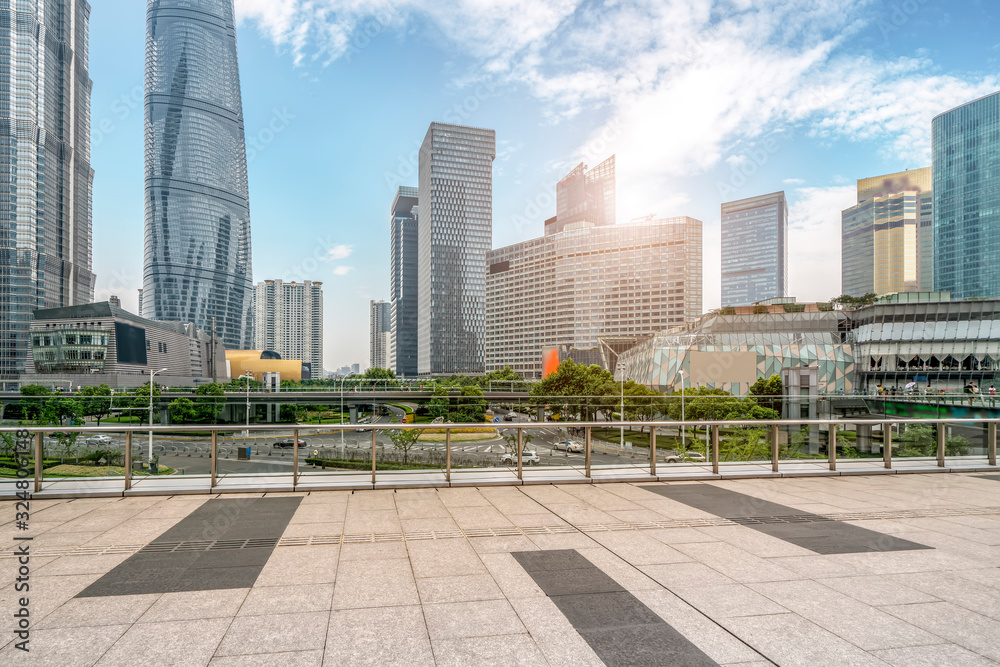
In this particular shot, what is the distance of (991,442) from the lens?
491 inches

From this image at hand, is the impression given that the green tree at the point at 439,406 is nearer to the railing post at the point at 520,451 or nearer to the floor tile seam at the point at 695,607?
the railing post at the point at 520,451

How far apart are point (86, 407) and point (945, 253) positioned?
7714 inches

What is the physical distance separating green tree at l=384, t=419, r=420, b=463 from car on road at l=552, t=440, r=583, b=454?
2.57 m

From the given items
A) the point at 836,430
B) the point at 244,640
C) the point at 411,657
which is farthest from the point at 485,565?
the point at 836,430

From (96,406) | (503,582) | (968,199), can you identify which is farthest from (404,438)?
(968,199)

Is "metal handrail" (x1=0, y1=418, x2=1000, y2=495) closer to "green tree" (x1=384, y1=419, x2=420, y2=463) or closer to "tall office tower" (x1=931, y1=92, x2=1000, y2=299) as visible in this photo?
"green tree" (x1=384, y1=419, x2=420, y2=463)

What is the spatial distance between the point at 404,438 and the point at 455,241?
182m

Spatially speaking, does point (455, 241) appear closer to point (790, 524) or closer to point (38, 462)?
point (38, 462)

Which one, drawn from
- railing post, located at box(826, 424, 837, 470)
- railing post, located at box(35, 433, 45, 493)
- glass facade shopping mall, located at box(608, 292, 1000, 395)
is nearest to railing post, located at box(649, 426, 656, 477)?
railing post, located at box(826, 424, 837, 470)

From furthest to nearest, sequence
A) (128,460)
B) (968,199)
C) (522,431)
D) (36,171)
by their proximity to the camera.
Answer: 1. (968,199)
2. (36,171)
3. (522,431)
4. (128,460)

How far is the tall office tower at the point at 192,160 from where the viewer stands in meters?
167

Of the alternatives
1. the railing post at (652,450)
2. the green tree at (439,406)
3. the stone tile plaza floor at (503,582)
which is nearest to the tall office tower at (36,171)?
the green tree at (439,406)

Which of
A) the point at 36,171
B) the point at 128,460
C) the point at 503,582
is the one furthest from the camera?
the point at 36,171

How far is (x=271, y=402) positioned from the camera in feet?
203
